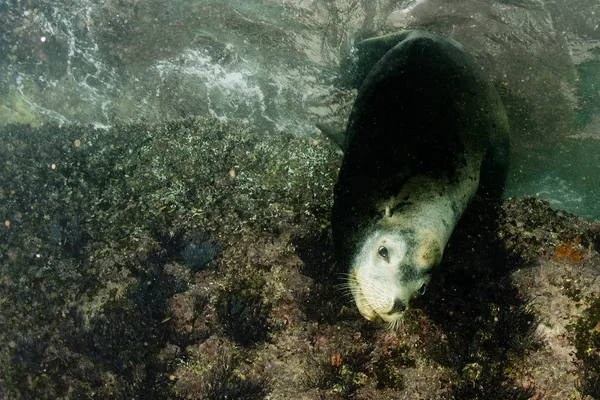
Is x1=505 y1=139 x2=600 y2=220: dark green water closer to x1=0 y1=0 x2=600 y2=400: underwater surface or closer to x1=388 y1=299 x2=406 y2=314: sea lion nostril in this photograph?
x1=0 y1=0 x2=600 y2=400: underwater surface

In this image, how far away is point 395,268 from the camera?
262 cm

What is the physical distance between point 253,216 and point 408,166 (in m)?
1.78

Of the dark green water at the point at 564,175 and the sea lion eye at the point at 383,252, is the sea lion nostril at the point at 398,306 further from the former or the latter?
the dark green water at the point at 564,175

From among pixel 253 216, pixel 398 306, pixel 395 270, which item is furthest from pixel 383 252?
pixel 253 216

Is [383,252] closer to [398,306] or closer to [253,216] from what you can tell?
[398,306]

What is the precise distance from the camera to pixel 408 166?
297 centimetres

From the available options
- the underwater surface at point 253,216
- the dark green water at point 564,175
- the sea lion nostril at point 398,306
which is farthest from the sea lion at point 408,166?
the dark green water at point 564,175

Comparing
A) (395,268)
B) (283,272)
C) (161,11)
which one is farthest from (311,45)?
(395,268)

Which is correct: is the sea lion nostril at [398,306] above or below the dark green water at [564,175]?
above

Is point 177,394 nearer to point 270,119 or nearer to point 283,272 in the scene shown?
point 283,272

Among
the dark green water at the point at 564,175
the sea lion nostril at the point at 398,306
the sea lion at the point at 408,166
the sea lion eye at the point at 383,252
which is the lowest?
the dark green water at the point at 564,175

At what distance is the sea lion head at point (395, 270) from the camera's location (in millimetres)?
2605

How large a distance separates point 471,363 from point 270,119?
4.20 metres


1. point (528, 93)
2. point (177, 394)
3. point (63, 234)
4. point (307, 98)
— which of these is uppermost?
point (528, 93)
